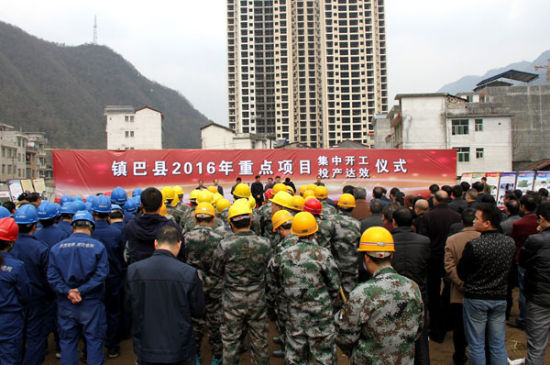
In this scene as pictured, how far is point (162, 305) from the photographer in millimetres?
2762

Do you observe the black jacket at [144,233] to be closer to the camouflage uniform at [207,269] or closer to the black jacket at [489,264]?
the camouflage uniform at [207,269]

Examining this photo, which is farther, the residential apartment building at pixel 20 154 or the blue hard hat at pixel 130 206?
the residential apartment building at pixel 20 154

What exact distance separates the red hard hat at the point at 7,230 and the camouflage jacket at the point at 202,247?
5.06 feet

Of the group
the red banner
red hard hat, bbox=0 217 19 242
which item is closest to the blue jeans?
red hard hat, bbox=0 217 19 242

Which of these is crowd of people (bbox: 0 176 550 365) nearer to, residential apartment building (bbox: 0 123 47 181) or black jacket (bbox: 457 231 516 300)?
black jacket (bbox: 457 231 516 300)

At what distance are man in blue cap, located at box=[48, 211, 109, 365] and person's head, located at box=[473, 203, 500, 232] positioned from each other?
3.50m

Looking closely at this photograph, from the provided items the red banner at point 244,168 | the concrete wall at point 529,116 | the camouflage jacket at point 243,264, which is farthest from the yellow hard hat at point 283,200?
the concrete wall at point 529,116

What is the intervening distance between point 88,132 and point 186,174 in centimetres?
6348

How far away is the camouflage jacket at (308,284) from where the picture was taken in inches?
123

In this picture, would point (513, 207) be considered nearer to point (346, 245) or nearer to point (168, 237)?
point (346, 245)

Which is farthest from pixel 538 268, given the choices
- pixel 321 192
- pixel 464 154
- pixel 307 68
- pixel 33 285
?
pixel 307 68

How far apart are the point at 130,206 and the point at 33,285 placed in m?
2.46

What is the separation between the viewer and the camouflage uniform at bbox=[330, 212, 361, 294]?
4688 millimetres

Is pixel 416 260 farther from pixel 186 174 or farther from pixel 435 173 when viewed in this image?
pixel 435 173
